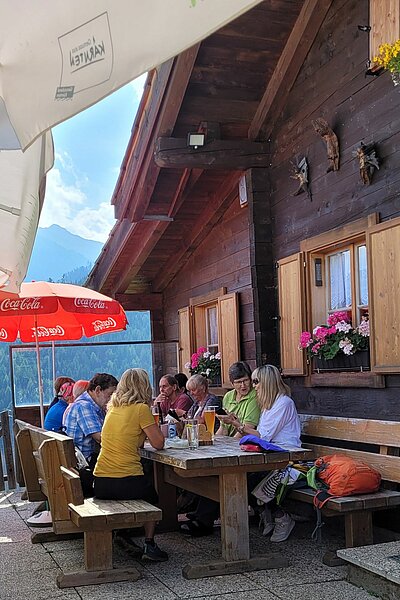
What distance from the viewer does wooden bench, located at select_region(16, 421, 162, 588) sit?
4.09 metres

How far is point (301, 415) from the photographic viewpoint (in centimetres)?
607

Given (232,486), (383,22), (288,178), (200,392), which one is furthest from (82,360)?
(383,22)

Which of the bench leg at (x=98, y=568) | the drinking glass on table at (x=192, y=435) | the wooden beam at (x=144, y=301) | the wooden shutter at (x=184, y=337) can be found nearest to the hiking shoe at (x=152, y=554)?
the bench leg at (x=98, y=568)

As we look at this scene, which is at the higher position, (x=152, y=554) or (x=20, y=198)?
(x=20, y=198)

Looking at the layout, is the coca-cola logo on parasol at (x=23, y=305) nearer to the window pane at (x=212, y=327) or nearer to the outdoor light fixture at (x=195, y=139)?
the outdoor light fixture at (x=195, y=139)

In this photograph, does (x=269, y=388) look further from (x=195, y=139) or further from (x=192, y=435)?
(x=195, y=139)

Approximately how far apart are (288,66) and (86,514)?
4321 millimetres

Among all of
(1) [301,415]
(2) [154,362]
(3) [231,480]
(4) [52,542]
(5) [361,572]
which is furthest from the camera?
(2) [154,362]

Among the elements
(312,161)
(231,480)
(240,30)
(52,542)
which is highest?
(240,30)

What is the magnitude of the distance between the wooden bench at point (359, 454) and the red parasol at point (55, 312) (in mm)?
2231

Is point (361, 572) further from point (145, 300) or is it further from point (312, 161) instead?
point (145, 300)

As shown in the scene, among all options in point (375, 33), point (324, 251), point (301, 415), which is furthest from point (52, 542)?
point (375, 33)

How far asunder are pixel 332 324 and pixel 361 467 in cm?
137

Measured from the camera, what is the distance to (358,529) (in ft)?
14.4
